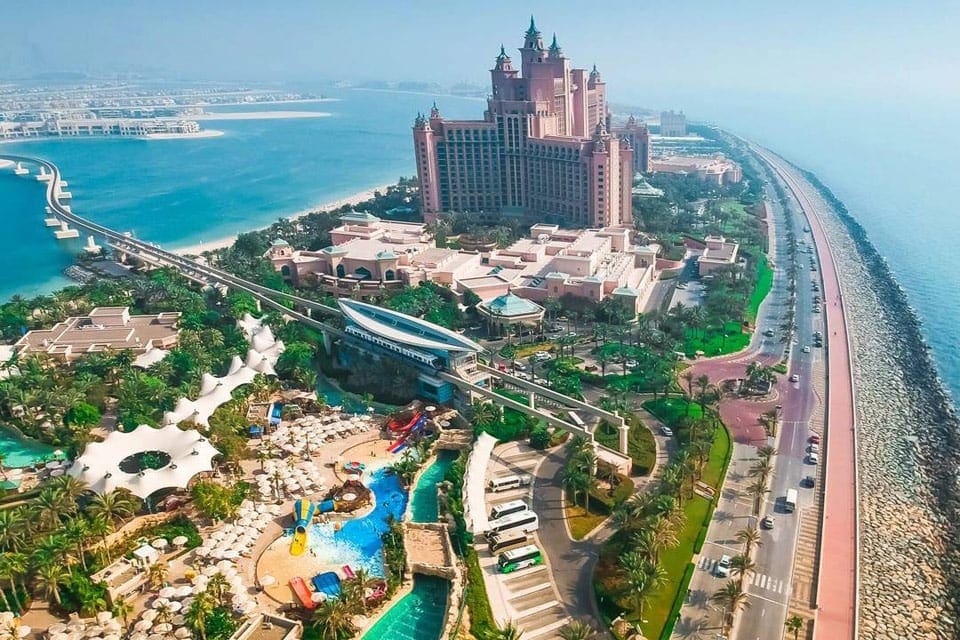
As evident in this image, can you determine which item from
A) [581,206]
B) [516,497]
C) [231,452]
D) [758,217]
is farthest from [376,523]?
[758,217]

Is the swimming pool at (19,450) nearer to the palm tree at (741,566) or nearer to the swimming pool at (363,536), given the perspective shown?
the swimming pool at (363,536)

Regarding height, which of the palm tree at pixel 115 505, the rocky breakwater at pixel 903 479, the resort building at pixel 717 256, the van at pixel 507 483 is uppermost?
the resort building at pixel 717 256

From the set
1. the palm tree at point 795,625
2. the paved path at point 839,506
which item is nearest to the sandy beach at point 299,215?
the paved path at point 839,506

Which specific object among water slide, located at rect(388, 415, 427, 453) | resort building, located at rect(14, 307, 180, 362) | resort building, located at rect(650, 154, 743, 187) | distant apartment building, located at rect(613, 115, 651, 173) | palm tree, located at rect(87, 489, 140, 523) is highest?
distant apartment building, located at rect(613, 115, 651, 173)

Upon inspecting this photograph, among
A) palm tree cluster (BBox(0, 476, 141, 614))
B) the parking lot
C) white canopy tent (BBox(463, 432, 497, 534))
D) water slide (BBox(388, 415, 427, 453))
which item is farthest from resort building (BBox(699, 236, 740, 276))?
palm tree cluster (BBox(0, 476, 141, 614))

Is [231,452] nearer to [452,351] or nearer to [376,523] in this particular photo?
[376,523]

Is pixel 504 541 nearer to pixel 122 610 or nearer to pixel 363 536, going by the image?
pixel 363 536

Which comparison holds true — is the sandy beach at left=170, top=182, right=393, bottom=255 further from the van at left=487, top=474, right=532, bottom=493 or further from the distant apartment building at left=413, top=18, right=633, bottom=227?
the van at left=487, top=474, right=532, bottom=493
